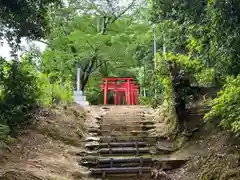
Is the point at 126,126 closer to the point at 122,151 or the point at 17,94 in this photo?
the point at 122,151

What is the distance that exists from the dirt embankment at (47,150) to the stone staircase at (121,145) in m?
0.35

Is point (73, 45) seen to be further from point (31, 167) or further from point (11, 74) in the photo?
point (31, 167)

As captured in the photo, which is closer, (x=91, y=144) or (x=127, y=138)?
(x=91, y=144)

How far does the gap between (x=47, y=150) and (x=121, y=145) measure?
1872mm

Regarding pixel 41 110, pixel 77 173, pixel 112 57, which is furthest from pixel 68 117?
pixel 112 57

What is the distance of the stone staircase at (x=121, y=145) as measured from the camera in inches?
241

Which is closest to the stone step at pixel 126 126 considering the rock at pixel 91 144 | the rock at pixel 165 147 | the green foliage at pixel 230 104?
the rock at pixel 91 144

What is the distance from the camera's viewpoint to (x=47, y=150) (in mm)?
6371

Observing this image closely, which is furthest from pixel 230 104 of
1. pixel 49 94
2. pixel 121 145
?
pixel 49 94

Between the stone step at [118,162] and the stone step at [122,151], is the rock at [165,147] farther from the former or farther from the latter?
the stone step at [118,162]

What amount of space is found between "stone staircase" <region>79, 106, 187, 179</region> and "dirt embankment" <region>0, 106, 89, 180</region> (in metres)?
0.35

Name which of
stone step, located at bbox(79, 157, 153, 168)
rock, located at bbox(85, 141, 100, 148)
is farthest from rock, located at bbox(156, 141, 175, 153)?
rock, located at bbox(85, 141, 100, 148)

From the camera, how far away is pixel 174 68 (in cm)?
750

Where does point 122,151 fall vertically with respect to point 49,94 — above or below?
below
